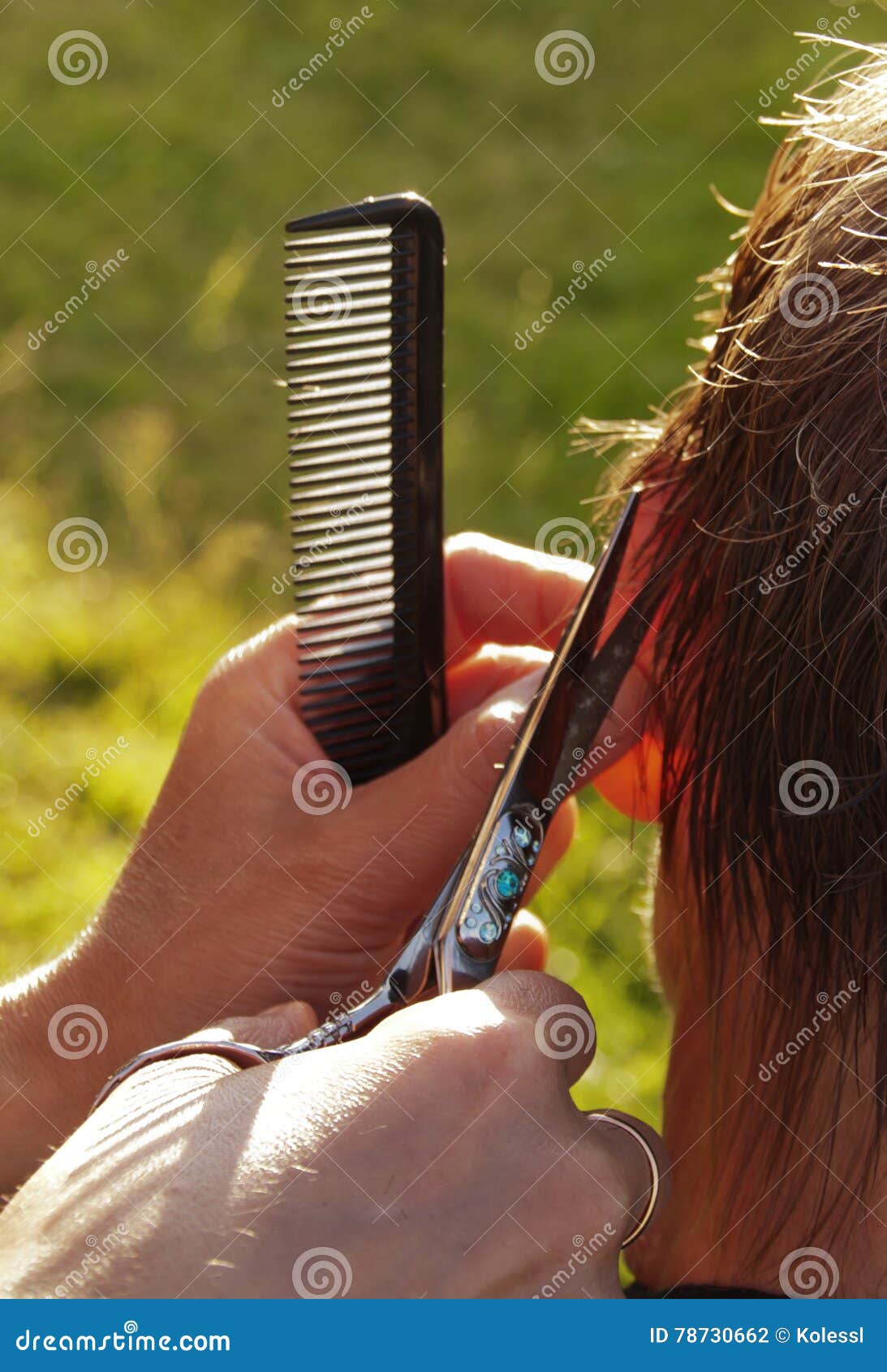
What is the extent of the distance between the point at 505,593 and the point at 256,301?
2386 millimetres

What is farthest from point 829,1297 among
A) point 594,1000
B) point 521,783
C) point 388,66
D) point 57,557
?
point 388,66

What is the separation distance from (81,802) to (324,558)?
1485 millimetres

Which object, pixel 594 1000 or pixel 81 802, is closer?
pixel 594 1000

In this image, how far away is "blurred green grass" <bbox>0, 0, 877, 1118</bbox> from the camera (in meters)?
2.66

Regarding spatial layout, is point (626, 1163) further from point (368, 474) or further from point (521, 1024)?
point (368, 474)

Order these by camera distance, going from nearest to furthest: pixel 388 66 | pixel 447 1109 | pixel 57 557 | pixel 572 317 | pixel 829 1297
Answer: pixel 447 1109 → pixel 829 1297 → pixel 57 557 → pixel 572 317 → pixel 388 66

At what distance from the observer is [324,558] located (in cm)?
135

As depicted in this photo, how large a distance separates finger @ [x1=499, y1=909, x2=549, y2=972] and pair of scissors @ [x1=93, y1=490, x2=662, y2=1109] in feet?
1.02

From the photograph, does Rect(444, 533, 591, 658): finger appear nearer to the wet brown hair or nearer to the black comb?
the black comb

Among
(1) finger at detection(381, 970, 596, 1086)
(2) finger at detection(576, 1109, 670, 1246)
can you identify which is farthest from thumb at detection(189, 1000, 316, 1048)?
(2) finger at detection(576, 1109, 670, 1246)

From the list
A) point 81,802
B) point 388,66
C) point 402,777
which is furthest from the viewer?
point 388,66

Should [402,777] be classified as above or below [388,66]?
below

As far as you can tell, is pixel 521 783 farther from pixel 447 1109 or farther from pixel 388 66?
pixel 388 66

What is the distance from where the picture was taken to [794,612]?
3.23 ft
